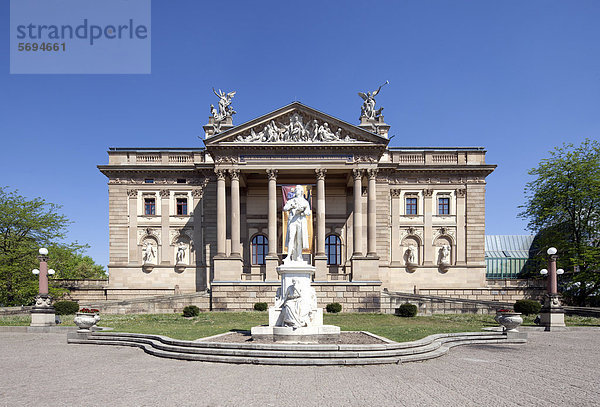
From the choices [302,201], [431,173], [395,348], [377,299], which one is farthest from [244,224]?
[395,348]

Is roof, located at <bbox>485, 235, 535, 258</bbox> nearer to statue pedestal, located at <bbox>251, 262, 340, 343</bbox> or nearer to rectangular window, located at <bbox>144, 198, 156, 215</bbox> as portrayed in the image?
rectangular window, located at <bbox>144, 198, 156, 215</bbox>

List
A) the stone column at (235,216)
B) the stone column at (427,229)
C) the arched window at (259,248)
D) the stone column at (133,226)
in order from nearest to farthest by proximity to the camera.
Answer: the stone column at (235,216), the stone column at (133,226), the arched window at (259,248), the stone column at (427,229)

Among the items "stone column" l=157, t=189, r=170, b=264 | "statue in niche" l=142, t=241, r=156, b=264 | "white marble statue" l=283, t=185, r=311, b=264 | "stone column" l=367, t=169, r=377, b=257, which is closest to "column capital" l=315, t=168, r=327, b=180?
"stone column" l=367, t=169, r=377, b=257

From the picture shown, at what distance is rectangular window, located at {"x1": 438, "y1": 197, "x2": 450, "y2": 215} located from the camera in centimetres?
4753

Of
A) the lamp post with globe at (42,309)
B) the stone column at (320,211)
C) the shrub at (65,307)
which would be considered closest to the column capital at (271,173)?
the stone column at (320,211)

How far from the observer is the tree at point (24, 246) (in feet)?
131

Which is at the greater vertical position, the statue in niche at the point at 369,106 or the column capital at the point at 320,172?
the statue in niche at the point at 369,106

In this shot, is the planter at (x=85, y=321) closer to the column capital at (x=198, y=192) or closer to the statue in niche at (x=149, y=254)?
the statue in niche at (x=149, y=254)

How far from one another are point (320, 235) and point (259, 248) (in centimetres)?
877

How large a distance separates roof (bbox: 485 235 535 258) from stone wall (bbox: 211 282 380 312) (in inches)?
1718

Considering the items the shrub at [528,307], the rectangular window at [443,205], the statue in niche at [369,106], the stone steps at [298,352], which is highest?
the statue in niche at [369,106]

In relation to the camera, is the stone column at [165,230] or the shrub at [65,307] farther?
the stone column at [165,230]

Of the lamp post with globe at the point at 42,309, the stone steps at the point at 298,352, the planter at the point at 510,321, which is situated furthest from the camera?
the lamp post with globe at the point at 42,309

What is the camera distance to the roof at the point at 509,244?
7412cm
